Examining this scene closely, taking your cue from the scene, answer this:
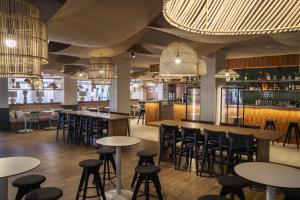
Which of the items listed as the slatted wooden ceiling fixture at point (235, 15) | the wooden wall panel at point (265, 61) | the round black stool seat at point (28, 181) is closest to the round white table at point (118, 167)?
the round black stool seat at point (28, 181)

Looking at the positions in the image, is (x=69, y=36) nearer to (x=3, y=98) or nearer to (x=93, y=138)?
(x=93, y=138)

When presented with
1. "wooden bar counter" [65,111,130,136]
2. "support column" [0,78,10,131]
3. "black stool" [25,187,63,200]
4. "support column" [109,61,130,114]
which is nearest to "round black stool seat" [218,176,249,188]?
"black stool" [25,187,63,200]

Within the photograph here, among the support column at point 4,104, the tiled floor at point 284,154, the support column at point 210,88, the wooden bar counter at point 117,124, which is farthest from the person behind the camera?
the support column at point 4,104

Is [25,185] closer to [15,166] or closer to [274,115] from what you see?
[15,166]

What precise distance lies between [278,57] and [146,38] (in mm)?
5466

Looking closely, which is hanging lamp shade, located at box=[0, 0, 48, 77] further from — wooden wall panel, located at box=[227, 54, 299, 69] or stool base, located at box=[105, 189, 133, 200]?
wooden wall panel, located at box=[227, 54, 299, 69]

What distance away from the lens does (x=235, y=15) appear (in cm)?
89

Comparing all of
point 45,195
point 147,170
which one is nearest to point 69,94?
point 147,170

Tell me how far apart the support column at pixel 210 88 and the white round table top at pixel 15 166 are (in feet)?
19.6

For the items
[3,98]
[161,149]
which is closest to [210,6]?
[161,149]

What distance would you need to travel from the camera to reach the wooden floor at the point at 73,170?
160 inches

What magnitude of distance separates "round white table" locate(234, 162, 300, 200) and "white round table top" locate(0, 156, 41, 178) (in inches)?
84.6

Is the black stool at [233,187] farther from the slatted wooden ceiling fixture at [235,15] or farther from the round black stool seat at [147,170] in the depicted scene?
the slatted wooden ceiling fixture at [235,15]

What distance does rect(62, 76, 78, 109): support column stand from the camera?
1235 centimetres
